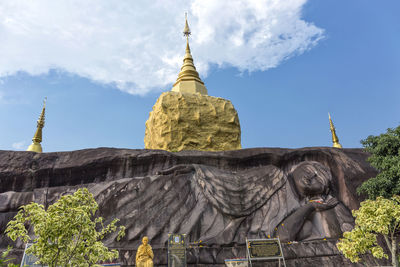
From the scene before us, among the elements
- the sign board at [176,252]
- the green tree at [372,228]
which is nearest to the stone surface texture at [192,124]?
the sign board at [176,252]

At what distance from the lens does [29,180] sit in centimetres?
1030

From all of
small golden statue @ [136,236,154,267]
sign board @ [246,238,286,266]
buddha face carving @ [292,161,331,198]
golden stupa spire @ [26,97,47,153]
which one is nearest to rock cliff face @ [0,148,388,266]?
buddha face carving @ [292,161,331,198]

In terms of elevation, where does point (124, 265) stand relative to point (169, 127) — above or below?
below

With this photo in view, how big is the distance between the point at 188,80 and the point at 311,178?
10.9 meters

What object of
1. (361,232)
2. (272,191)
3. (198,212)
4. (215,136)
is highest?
(215,136)

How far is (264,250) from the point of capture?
24.3ft

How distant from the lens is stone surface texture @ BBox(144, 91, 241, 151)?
14641 mm

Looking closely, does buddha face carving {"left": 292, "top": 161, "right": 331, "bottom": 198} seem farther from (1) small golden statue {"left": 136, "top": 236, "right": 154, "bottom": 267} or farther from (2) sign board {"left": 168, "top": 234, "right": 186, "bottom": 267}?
(1) small golden statue {"left": 136, "top": 236, "right": 154, "bottom": 267}

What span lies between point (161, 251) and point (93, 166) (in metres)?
4.43

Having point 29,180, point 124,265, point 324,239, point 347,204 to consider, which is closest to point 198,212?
point 124,265

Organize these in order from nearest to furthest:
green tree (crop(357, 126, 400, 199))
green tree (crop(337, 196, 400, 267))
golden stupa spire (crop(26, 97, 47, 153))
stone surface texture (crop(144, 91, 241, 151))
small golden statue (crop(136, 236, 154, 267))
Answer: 1. green tree (crop(337, 196, 400, 267))
2. small golden statue (crop(136, 236, 154, 267))
3. green tree (crop(357, 126, 400, 199))
4. stone surface texture (crop(144, 91, 241, 151))
5. golden stupa spire (crop(26, 97, 47, 153))

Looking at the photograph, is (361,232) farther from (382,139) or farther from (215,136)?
(215,136)

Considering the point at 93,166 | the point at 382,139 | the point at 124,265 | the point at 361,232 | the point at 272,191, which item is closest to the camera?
the point at 361,232

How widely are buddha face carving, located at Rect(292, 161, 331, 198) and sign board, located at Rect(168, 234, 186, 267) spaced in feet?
16.3
